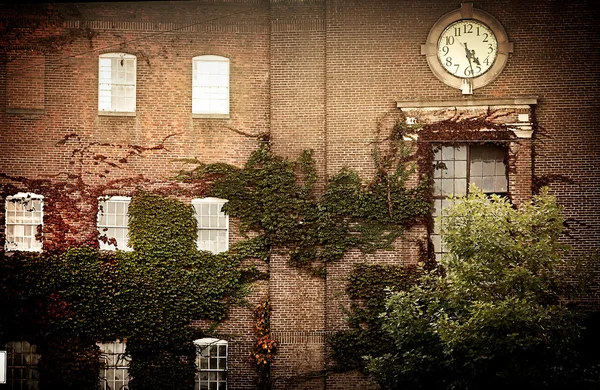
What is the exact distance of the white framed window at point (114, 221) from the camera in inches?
935

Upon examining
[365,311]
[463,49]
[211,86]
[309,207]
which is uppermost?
[463,49]

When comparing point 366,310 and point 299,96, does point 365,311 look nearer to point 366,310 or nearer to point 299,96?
point 366,310

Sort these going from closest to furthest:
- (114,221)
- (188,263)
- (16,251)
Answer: (188,263), (16,251), (114,221)

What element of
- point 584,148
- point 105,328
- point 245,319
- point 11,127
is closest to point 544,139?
point 584,148

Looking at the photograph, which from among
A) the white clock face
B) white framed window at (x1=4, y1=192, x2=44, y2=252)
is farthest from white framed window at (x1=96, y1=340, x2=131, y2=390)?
the white clock face

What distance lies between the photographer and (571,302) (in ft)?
74.5

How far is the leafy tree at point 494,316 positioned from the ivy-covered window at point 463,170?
3669 mm

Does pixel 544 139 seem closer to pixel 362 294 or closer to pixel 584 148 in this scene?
pixel 584 148

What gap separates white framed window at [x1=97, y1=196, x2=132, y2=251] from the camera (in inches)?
935

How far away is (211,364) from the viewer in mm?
23609

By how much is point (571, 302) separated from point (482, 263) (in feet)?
16.3

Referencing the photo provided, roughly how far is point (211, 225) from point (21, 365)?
6.03m

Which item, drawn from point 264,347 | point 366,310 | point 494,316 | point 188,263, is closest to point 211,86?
point 188,263

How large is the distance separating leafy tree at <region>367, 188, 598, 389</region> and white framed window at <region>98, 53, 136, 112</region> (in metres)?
9.09
